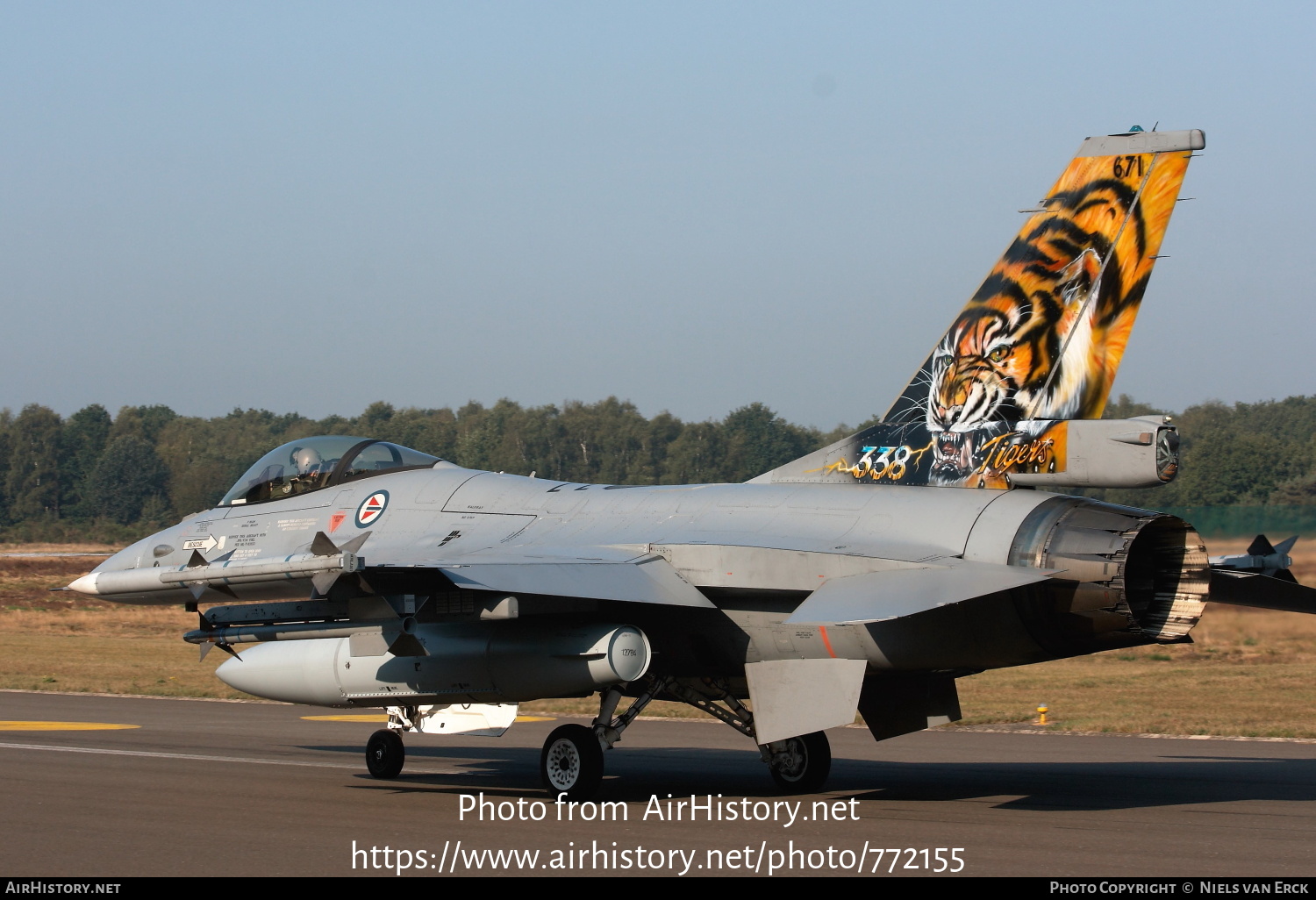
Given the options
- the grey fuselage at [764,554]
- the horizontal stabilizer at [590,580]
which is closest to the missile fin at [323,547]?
the grey fuselage at [764,554]

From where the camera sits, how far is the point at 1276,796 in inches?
485

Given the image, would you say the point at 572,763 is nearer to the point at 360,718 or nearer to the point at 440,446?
the point at 360,718

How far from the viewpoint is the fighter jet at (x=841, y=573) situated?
10.8m

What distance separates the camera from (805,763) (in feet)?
43.0

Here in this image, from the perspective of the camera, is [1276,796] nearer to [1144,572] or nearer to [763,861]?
[1144,572]

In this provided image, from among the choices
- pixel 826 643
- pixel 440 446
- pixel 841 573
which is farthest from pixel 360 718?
pixel 440 446

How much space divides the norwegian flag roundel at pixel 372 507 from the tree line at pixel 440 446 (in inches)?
1569

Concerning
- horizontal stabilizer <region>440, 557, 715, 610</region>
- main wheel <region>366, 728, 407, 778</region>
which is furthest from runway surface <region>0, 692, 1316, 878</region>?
horizontal stabilizer <region>440, 557, 715, 610</region>

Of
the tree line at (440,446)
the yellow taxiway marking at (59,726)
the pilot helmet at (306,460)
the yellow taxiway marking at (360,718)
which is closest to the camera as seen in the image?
the pilot helmet at (306,460)

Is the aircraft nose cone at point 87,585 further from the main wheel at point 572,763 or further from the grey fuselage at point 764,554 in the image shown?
the main wheel at point 572,763

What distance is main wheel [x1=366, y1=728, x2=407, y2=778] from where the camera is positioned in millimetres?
14367

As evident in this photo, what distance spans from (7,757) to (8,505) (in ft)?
236

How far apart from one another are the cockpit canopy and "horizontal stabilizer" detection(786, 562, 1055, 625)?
20.2 ft

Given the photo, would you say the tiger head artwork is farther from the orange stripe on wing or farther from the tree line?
the tree line
